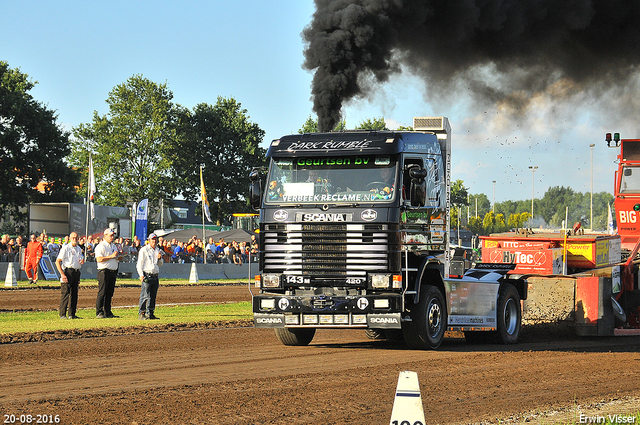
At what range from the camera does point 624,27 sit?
56.9ft

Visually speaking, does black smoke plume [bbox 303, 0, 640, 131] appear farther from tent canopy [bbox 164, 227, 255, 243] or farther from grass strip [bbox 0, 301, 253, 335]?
tent canopy [bbox 164, 227, 255, 243]

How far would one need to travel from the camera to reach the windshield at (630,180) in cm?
1920

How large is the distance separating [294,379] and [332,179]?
3694 mm

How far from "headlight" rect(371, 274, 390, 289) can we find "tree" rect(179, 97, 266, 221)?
6081 centimetres

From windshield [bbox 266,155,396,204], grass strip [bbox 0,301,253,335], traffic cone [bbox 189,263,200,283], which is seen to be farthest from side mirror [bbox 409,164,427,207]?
traffic cone [bbox 189,263,200,283]

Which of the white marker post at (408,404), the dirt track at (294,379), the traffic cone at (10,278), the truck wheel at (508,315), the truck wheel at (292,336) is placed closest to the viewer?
the white marker post at (408,404)

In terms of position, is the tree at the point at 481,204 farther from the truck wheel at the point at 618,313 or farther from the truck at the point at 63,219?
the truck wheel at the point at 618,313

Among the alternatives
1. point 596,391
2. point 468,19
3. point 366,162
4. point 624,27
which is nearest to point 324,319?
point 366,162

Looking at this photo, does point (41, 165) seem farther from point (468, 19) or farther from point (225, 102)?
point (468, 19)

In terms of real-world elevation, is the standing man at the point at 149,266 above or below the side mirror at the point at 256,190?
below

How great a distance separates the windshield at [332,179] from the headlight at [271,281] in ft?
3.88

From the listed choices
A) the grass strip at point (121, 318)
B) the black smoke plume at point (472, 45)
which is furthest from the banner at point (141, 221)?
the black smoke plume at point (472, 45)

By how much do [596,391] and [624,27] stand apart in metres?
10.9

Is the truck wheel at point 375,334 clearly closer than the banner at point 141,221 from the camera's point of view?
Yes
